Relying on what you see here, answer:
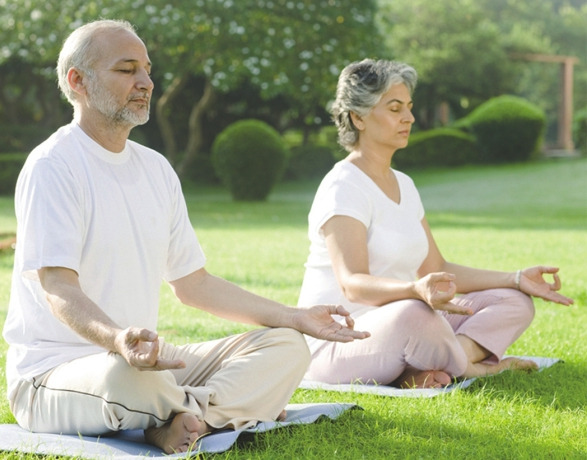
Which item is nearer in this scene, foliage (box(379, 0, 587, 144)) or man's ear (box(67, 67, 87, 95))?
man's ear (box(67, 67, 87, 95))

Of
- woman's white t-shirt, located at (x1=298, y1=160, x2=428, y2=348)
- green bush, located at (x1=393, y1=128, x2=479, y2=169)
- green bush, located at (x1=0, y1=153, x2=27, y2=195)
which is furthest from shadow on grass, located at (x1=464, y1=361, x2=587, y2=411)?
green bush, located at (x1=393, y1=128, x2=479, y2=169)

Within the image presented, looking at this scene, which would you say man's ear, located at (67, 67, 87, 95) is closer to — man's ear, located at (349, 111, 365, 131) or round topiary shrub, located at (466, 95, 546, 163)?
man's ear, located at (349, 111, 365, 131)

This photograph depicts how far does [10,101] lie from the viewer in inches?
1166

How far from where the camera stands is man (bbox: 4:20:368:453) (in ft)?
10.4

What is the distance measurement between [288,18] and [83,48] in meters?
17.6

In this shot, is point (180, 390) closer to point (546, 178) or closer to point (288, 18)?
point (288, 18)

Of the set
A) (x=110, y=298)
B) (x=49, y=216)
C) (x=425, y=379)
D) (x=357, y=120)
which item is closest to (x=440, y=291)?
(x=425, y=379)

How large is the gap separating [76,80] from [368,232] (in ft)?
5.85

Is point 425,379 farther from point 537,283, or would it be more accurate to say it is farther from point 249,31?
point 249,31

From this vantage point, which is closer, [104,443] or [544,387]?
[104,443]

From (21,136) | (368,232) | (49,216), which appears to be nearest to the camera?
(49,216)

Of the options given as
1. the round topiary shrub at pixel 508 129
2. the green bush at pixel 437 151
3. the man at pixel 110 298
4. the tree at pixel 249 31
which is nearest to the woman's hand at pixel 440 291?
the man at pixel 110 298

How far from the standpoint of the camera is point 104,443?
11.0 ft

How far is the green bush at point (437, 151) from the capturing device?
99.0ft
